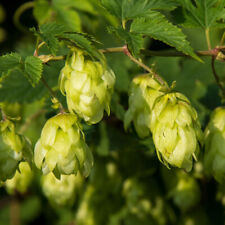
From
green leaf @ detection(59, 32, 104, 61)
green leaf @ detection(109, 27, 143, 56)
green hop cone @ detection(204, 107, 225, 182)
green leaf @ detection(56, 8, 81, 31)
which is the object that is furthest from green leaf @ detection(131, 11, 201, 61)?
green leaf @ detection(56, 8, 81, 31)

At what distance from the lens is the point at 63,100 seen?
2.24 metres

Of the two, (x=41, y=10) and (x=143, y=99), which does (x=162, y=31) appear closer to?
(x=143, y=99)

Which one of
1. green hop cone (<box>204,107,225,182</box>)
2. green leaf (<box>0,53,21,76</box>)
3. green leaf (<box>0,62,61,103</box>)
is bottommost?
green leaf (<box>0,62,61,103</box>)

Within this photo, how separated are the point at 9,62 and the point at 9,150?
0.33 meters

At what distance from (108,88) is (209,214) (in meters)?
1.65

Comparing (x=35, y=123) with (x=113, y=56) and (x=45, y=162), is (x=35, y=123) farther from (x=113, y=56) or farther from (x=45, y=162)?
(x=45, y=162)

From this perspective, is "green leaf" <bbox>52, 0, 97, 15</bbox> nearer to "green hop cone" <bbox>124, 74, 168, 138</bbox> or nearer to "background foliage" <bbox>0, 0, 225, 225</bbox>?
"background foliage" <bbox>0, 0, 225, 225</bbox>

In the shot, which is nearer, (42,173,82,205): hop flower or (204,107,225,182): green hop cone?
(204,107,225,182): green hop cone

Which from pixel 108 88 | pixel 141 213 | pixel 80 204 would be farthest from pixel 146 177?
pixel 108 88

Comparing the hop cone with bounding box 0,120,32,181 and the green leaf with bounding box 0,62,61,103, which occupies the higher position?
the hop cone with bounding box 0,120,32,181

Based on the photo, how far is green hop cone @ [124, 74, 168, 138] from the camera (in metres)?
1.87

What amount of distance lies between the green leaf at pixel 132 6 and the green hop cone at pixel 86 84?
1.07ft

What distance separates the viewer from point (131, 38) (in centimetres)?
167

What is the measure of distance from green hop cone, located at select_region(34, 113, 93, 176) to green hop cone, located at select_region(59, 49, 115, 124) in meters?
0.07
